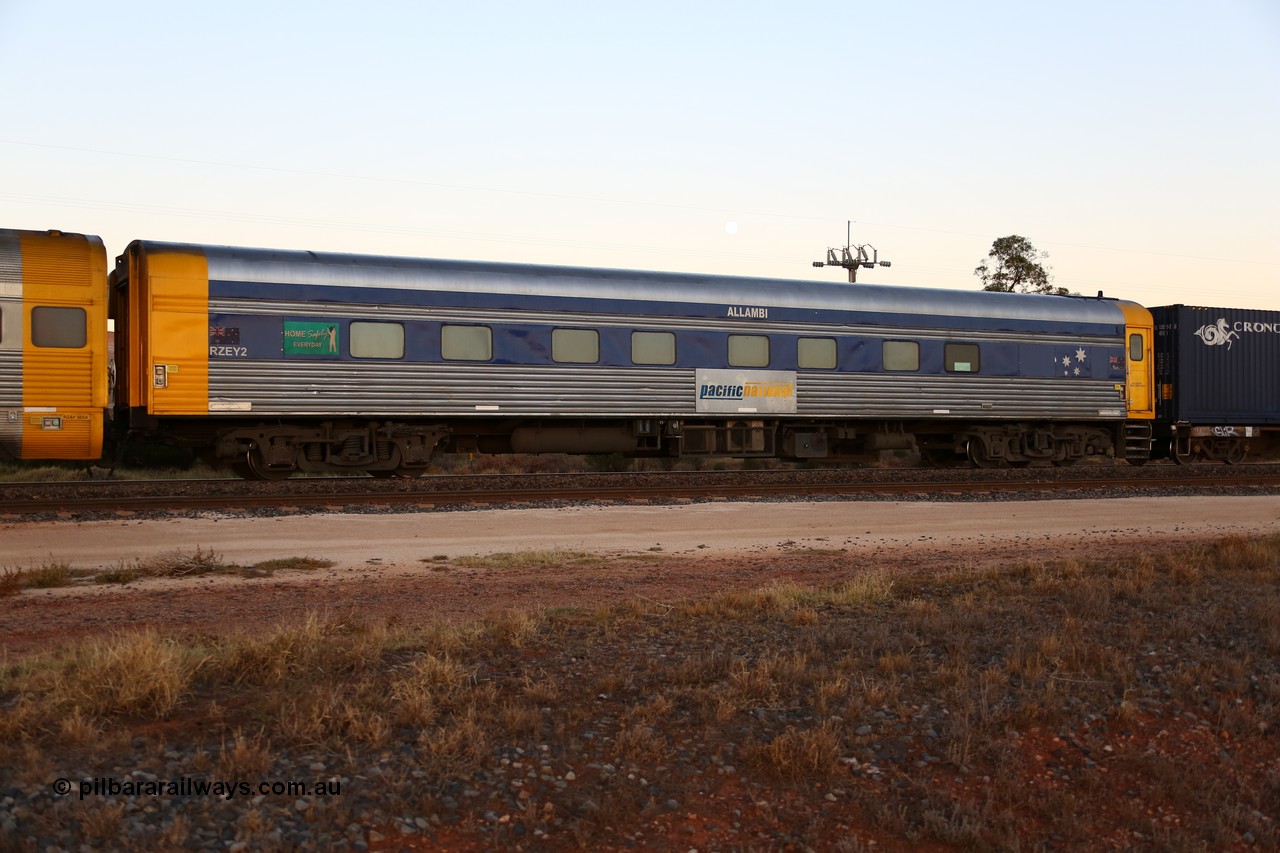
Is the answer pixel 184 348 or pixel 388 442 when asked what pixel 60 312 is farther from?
pixel 388 442

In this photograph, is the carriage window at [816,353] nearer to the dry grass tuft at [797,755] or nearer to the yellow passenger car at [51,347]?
the yellow passenger car at [51,347]

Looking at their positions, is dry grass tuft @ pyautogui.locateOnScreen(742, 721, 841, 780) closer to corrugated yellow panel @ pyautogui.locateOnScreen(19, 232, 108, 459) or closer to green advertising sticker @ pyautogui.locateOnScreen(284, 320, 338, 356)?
green advertising sticker @ pyautogui.locateOnScreen(284, 320, 338, 356)

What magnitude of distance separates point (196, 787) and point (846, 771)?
9.43ft

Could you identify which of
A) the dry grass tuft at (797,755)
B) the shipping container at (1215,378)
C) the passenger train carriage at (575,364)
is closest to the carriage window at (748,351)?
the passenger train carriage at (575,364)

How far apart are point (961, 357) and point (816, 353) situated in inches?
133

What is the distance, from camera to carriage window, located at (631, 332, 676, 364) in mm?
19328

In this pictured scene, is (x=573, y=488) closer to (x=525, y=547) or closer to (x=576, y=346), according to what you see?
(x=576, y=346)

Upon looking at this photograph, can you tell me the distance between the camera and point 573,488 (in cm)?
1786

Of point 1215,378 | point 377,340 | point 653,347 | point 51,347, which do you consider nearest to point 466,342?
point 377,340

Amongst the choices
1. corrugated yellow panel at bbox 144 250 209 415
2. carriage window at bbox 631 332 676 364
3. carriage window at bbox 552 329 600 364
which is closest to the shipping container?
carriage window at bbox 631 332 676 364

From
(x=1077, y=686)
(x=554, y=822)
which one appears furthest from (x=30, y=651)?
(x=1077, y=686)

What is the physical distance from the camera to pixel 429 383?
17.9 metres

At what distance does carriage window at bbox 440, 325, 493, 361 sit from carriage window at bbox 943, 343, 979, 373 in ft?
30.7

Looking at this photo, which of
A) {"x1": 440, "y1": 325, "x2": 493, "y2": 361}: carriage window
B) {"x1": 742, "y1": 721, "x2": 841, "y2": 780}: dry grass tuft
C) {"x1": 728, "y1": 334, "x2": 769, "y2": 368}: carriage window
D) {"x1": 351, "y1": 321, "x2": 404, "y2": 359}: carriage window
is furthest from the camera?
{"x1": 728, "y1": 334, "x2": 769, "y2": 368}: carriage window
